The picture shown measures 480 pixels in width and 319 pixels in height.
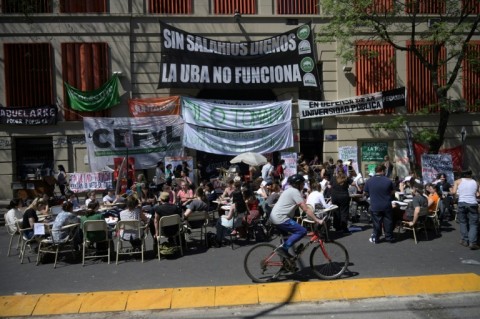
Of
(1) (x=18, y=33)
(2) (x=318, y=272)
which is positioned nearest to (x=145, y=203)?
(2) (x=318, y=272)

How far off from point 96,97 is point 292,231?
13541 mm

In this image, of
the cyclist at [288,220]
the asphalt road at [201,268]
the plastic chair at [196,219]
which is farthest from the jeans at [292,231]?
the plastic chair at [196,219]

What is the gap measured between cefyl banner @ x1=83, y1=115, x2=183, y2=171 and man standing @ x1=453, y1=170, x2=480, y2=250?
11056mm

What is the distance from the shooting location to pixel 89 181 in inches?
624

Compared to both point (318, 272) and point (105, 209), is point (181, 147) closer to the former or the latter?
point (105, 209)

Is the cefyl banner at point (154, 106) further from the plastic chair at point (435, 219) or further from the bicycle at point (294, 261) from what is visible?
the bicycle at point (294, 261)

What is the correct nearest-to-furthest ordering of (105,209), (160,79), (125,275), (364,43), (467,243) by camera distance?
1. (125,275)
2. (467,243)
3. (105,209)
4. (160,79)
5. (364,43)

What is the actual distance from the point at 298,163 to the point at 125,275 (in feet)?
35.6

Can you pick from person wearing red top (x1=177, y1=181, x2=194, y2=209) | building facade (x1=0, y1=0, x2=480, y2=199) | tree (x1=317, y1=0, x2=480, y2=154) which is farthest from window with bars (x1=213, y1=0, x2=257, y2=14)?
person wearing red top (x1=177, y1=181, x2=194, y2=209)

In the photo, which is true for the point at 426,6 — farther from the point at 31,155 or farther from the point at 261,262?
the point at 31,155

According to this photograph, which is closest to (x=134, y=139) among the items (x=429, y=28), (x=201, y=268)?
(x=201, y=268)

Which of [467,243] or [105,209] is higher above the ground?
[105,209]

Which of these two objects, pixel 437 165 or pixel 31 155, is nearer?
pixel 437 165

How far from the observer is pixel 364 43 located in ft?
62.2
